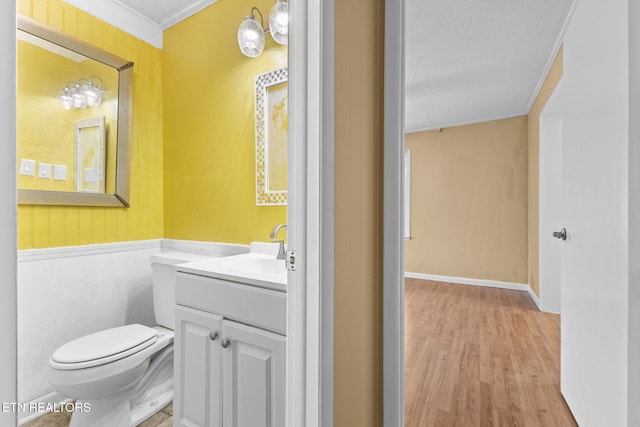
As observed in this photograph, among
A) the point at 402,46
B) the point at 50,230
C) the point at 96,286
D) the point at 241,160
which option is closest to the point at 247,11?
the point at 241,160

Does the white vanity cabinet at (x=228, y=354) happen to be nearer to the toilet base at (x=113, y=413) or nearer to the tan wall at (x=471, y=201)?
the toilet base at (x=113, y=413)

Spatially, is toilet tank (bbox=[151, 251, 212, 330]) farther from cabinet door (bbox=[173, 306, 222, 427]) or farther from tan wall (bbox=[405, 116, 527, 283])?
tan wall (bbox=[405, 116, 527, 283])

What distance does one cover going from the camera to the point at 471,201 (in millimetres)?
4469

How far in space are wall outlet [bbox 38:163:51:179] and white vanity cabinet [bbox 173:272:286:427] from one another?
0.91 m

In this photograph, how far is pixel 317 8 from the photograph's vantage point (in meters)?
0.77

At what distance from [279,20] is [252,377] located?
5.34 feet

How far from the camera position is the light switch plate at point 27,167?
1468 millimetres

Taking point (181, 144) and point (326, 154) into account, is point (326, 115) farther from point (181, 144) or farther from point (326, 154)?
point (181, 144)

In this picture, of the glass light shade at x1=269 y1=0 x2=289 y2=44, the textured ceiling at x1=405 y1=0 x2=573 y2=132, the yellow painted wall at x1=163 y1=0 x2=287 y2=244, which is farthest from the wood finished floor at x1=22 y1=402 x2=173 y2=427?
the textured ceiling at x1=405 y1=0 x2=573 y2=132

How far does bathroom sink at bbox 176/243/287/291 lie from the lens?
43.1 inches

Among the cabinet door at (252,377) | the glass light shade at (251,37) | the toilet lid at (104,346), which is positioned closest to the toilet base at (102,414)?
the toilet lid at (104,346)

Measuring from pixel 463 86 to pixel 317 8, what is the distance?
116 inches

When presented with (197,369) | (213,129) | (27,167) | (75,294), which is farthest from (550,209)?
(27,167)

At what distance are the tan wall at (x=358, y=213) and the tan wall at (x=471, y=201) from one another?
383cm
